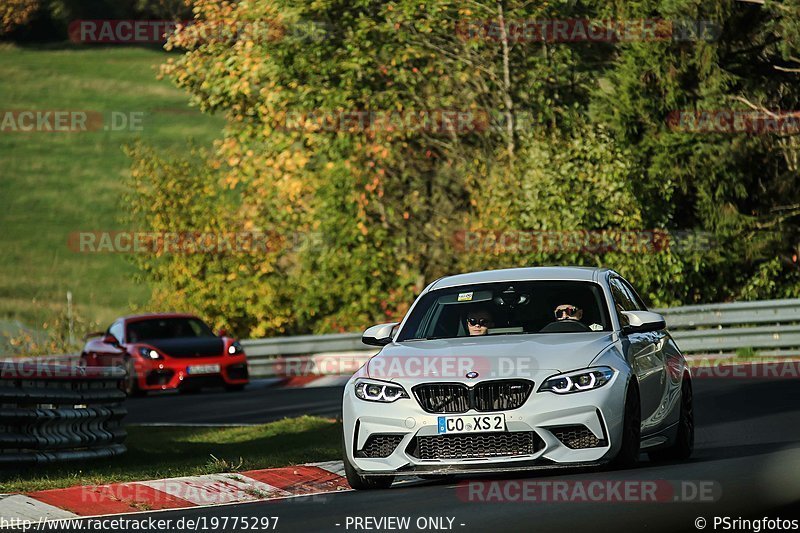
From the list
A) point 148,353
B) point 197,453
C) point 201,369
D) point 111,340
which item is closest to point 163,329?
point 111,340

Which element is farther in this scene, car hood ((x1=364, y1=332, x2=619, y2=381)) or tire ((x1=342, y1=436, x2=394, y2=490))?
tire ((x1=342, y1=436, x2=394, y2=490))

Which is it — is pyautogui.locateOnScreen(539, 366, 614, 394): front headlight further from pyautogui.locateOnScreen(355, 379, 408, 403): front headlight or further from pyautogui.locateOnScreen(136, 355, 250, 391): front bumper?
pyautogui.locateOnScreen(136, 355, 250, 391): front bumper

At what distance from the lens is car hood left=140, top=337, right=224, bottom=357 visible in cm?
2717

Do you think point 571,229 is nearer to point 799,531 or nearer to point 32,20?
point 799,531

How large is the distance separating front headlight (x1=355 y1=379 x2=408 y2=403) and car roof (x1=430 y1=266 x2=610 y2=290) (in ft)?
5.30

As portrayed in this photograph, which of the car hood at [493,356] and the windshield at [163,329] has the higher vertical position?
the car hood at [493,356]

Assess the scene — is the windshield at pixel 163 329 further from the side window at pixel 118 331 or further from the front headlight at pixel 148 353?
the front headlight at pixel 148 353

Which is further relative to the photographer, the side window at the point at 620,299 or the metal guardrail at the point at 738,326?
the metal guardrail at the point at 738,326

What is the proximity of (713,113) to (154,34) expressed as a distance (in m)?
55.3

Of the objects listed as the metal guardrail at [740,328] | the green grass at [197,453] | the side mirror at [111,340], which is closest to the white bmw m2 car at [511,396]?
the green grass at [197,453]

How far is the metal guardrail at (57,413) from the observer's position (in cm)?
1275

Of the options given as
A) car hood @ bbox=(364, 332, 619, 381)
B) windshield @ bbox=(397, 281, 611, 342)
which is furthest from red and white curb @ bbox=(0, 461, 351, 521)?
windshield @ bbox=(397, 281, 611, 342)

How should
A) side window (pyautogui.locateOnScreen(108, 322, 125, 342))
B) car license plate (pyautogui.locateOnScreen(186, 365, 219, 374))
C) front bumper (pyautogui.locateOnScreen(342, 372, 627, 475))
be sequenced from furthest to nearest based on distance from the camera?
side window (pyautogui.locateOnScreen(108, 322, 125, 342))
car license plate (pyautogui.locateOnScreen(186, 365, 219, 374))
front bumper (pyautogui.locateOnScreen(342, 372, 627, 475))

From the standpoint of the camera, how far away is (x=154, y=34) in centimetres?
8319
